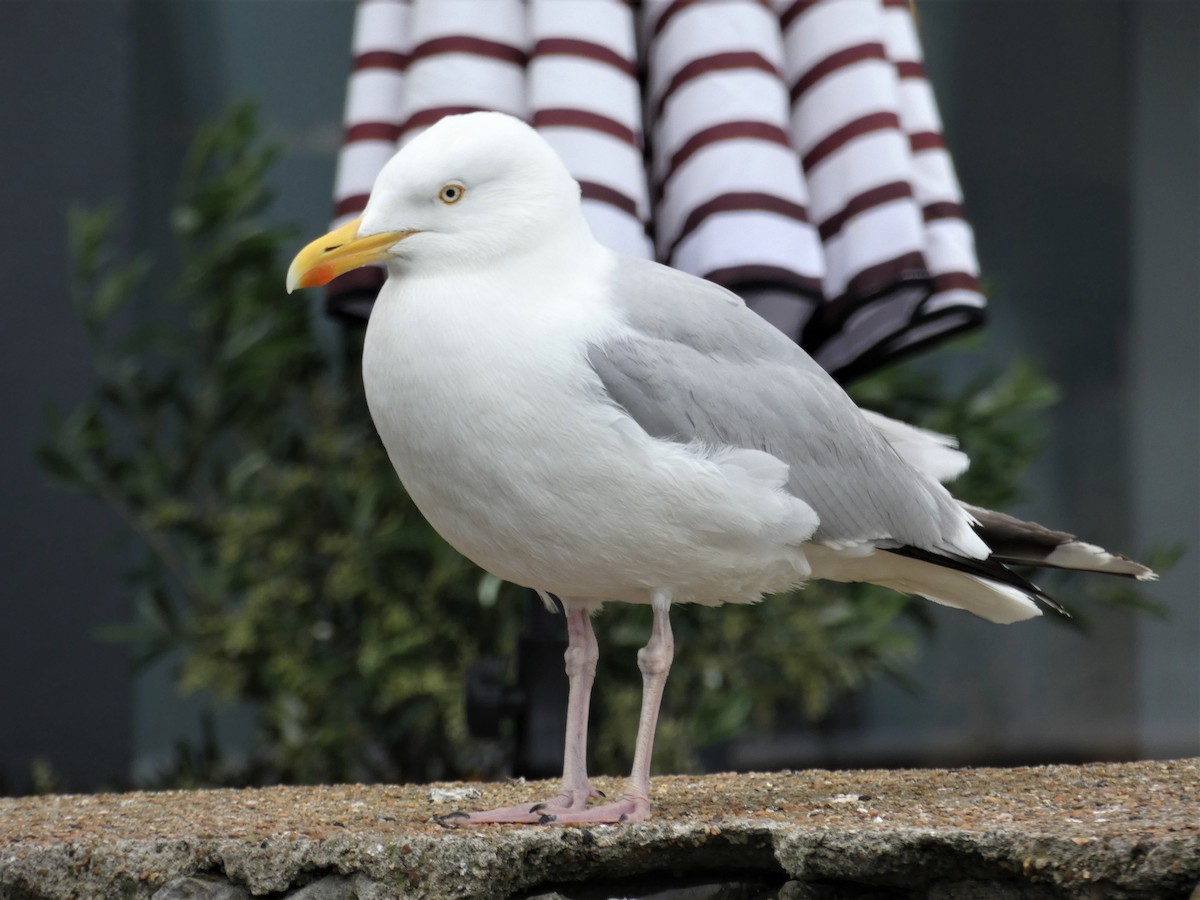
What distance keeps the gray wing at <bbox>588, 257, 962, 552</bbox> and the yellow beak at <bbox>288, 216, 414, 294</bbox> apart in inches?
12.0

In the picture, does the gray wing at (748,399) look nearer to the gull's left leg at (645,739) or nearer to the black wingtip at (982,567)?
the black wingtip at (982,567)

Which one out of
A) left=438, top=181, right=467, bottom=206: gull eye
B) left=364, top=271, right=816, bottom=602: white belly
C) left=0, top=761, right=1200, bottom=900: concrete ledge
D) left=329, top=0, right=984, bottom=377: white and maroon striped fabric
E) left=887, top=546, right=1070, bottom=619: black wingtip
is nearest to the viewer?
left=0, top=761, right=1200, bottom=900: concrete ledge

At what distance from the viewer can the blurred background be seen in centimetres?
425

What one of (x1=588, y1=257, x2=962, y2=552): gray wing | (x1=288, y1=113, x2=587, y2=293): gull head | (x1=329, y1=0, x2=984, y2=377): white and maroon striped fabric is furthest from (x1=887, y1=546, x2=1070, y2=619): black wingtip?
(x1=288, y1=113, x2=587, y2=293): gull head

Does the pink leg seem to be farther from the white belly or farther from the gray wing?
the gray wing

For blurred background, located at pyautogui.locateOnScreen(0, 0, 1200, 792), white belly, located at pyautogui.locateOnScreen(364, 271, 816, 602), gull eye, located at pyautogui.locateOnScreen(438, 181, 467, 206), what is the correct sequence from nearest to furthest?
white belly, located at pyautogui.locateOnScreen(364, 271, 816, 602), gull eye, located at pyautogui.locateOnScreen(438, 181, 467, 206), blurred background, located at pyautogui.locateOnScreen(0, 0, 1200, 792)

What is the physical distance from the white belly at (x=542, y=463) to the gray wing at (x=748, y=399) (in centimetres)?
4

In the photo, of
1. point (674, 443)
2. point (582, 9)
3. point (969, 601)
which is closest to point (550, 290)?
point (674, 443)

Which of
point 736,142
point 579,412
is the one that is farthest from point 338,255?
point 736,142

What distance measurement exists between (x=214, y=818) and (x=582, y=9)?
133 cm

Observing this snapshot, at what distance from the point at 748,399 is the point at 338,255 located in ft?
1.84

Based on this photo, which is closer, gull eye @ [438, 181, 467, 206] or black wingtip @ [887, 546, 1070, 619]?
gull eye @ [438, 181, 467, 206]

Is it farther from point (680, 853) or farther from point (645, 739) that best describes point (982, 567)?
point (680, 853)

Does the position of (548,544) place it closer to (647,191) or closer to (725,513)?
(725,513)
